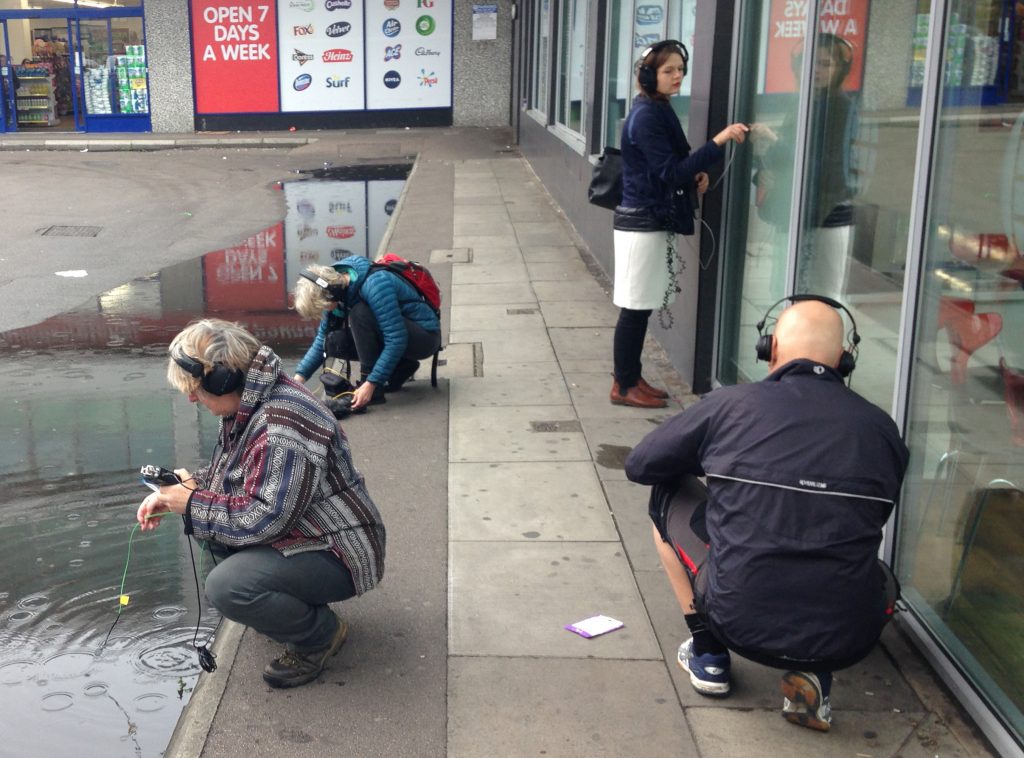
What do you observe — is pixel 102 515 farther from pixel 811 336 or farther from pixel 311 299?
pixel 811 336

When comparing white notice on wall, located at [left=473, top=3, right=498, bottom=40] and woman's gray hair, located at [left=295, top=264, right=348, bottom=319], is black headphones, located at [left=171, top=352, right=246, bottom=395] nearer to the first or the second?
woman's gray hair, located at [left=295, top=264, right=348, bottom=319]

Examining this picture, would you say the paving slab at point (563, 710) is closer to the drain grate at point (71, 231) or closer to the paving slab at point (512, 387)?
the paving slab at point (512, 387)

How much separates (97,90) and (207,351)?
81.6ft

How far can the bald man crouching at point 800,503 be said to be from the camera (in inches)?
122

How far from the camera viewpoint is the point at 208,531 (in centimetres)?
359

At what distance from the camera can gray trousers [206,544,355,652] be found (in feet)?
11.7

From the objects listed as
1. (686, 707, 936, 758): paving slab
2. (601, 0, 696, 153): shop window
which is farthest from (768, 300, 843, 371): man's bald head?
(601, 0, 696, 153): shop window

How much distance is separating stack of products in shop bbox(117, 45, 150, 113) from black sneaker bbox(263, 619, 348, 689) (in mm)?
24584

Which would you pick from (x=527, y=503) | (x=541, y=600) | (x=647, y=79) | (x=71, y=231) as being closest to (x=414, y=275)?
(x=647, y=79)

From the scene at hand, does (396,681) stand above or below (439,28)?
below

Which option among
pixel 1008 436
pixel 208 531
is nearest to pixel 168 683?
pixel 208 531

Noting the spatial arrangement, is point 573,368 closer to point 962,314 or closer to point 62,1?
point 962,314

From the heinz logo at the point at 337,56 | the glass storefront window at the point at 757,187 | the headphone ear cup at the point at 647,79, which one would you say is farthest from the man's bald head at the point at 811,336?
the heinz logo at the point at 337,56

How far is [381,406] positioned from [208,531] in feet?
10.7
